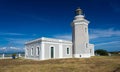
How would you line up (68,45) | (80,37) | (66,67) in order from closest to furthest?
(66,67), (80,37), (68,45)

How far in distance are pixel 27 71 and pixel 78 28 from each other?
15063 mm

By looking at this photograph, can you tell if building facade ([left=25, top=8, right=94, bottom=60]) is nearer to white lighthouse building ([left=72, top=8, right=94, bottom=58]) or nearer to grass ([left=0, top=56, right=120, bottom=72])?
white lighthouse building ([left=72, top=8, right=94, bottom=58])

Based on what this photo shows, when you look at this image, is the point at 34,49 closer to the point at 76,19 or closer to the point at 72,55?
the point at 72,55

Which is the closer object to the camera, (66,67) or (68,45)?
(66,67)

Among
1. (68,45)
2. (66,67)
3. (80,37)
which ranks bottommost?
(66,67)

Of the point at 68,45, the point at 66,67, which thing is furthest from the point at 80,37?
the point at 66,67

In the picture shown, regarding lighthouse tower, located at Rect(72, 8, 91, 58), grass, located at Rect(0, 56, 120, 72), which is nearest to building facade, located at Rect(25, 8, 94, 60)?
lighthouse tower, located at Rect(72, 8, 91, 58)

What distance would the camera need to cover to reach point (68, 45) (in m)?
26.8

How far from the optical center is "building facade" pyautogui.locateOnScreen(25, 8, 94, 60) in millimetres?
23719

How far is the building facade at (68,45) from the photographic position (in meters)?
23.7

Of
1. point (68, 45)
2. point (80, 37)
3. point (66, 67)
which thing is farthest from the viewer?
point (68, 45)

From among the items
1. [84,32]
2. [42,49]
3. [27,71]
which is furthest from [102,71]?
[84,32]

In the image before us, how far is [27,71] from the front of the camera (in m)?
12.8

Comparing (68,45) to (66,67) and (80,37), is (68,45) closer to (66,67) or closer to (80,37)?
(80,37)
